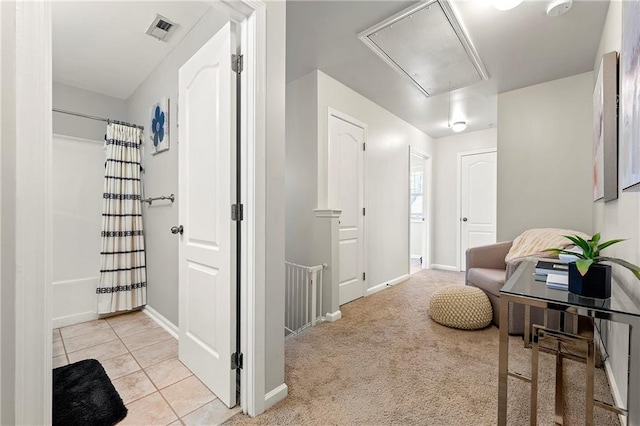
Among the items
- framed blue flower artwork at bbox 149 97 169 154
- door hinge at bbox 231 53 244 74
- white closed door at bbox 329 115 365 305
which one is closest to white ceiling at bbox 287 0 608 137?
white closed door at bbox 329 115 365 305

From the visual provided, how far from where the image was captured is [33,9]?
77cm

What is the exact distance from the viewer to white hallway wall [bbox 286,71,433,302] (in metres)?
2.85

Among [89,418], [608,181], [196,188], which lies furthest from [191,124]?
[608,181]

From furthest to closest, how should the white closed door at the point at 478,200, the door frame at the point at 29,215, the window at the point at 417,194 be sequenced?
the window at the point at 417,194 < the white closed door at the point at 478,200 < the door frame at the point at 29,215

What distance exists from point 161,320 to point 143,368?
759mm

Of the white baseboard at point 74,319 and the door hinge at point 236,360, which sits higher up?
the door hinge at point 236,360

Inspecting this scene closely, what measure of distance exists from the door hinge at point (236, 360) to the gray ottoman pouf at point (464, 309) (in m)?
1.88

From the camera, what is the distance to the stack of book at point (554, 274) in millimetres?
1196

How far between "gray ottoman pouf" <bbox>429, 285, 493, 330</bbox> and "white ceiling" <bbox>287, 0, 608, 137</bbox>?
2.14 m

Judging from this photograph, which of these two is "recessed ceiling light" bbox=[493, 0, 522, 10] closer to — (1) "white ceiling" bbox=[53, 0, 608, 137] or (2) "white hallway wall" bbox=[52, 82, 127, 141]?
(1) "white ceiling" bbox=[53, 0, 608, 137]

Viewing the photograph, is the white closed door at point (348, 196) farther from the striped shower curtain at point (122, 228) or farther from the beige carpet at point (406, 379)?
the striped shower curtain at point (122, 228)

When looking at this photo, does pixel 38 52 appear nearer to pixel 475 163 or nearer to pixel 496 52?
pixel 496 52

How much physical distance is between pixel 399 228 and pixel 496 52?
2.43 metres

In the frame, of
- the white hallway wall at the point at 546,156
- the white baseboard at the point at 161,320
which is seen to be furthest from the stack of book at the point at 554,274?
the white baseboard at the point at 161,320
